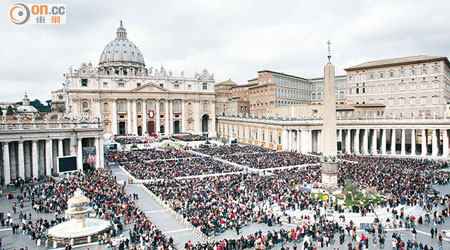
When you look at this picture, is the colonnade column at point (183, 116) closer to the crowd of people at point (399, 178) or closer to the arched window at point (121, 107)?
the arched window at point (121, 107)

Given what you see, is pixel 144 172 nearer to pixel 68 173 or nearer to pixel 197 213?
pixel 68 173

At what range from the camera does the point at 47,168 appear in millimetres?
38062

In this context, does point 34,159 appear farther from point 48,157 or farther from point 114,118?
point 114,118

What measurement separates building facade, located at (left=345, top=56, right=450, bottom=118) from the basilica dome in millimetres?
71008

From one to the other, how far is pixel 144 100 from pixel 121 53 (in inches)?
1175

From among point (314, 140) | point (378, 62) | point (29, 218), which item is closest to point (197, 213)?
point (29, 218)

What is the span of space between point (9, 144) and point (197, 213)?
25.2m

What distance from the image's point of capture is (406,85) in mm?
64688

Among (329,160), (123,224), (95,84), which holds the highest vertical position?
(95,84)

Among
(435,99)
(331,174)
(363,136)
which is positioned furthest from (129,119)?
(435,99)

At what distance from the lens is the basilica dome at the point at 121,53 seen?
110750 millimetres

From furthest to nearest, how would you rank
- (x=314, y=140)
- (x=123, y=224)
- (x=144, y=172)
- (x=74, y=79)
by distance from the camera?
1. (x=74, y=79)
2. (x=314, y=140)
3. (x=144, y=172)
4. (x=123, y=224)

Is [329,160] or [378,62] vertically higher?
[378,62]

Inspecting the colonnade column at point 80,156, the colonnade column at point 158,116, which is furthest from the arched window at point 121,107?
the colonnade column at point 80,156
